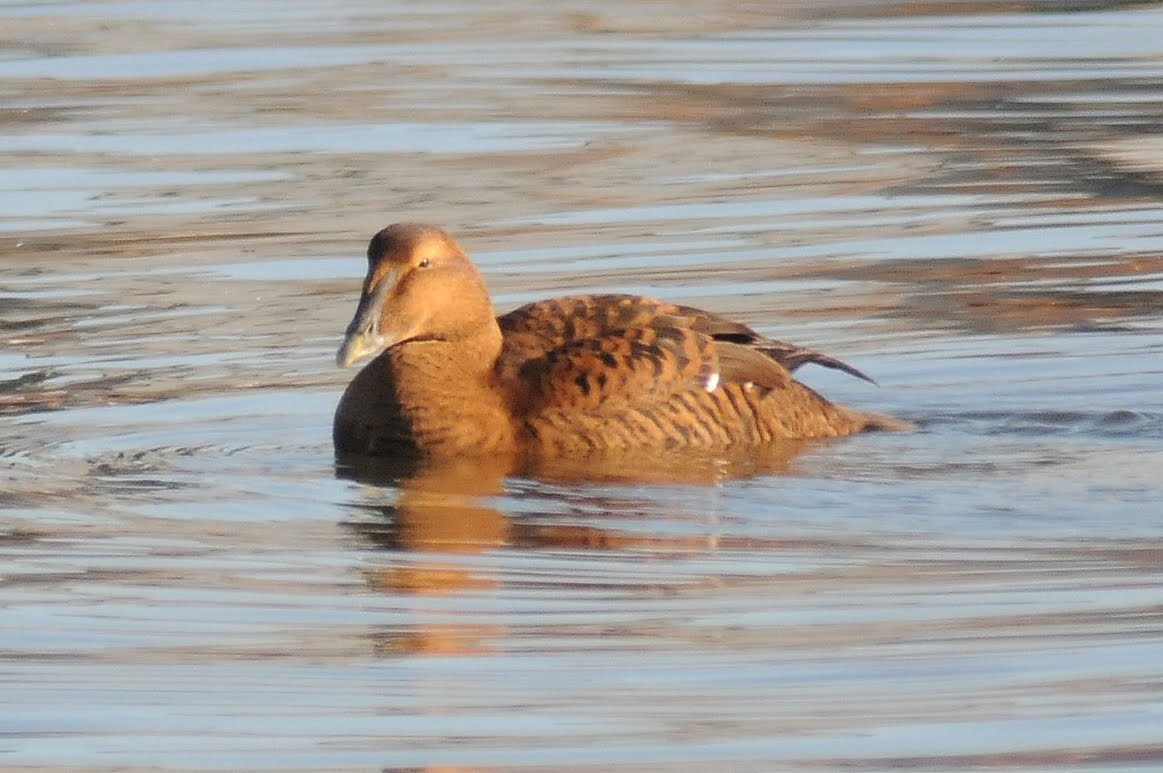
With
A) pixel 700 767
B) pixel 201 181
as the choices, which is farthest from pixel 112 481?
pixel 201 181

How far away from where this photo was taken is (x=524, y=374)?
9.80m

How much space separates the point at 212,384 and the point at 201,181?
452 centimetres

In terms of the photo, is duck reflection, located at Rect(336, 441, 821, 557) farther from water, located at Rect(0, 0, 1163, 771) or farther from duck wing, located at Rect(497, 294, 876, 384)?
duck wing, located at Rect(497, 294, 876, 384)

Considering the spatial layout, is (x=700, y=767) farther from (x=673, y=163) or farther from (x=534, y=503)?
(x=673, y=163)

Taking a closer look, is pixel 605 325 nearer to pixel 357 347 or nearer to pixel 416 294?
pixel 416 294

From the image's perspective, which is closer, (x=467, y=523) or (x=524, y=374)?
(x=467, y=523)

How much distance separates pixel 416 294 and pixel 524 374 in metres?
0.46

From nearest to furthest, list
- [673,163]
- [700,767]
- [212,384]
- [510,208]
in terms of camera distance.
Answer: [700,767]
[212,384]
[510,208]
[673,163]

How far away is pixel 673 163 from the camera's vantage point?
50.6 feet

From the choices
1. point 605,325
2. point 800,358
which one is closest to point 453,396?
point 605,325

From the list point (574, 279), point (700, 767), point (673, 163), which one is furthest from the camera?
point (673, 163)

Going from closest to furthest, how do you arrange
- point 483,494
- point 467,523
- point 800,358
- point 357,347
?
point 467,523 < point 483,494 < point 357,347 < point 800,358

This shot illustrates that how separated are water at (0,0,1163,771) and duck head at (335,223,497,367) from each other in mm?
486

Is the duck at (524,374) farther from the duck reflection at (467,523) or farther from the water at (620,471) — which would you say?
the water at (620,471)
